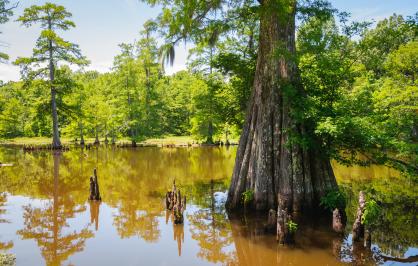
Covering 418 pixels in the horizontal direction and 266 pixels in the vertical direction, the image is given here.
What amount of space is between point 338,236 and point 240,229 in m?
2.59

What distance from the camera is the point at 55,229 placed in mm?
9844

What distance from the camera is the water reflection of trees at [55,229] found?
27.0 ft

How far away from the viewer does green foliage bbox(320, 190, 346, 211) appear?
9680 mm

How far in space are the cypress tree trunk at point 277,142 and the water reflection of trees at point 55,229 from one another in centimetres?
498

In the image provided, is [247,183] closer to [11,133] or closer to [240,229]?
[240,229]

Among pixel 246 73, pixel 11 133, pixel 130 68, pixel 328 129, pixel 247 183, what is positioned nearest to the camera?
pixel 328 129

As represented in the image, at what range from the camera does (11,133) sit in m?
59.2

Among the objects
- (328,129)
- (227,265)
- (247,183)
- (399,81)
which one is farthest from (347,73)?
(399,81)

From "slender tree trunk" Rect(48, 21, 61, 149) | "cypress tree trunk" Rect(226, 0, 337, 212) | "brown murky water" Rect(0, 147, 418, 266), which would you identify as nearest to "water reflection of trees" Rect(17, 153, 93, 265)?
"brown murky water" Rect(0, 147, 418, 266)

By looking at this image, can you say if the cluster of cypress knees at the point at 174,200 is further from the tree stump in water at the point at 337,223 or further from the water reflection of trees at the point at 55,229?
the tree stump in water at the point at 337,223

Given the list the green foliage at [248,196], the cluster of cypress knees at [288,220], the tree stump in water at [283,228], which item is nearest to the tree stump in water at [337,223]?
the cluster of cypress knees at [288,220]

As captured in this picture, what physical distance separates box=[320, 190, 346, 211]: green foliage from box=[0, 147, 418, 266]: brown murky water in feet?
1.80

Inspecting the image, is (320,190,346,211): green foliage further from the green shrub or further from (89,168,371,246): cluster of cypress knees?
the green shrub

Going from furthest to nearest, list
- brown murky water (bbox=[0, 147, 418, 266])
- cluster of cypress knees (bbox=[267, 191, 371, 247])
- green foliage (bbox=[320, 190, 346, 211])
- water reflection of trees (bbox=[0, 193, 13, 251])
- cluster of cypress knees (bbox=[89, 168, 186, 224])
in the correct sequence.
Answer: cluster of cypress knees (bbox=[89, 168, 186, 224]) → green foliage (bbox=[320, 190, 346, 211]) → water reflection of trees (bbox=[0, 193, 13, 251]) → cluster of cypress knees (bbox=[267, 191, 371, 247]) → brown murky water (bbox=[0, 147, 418, 266])
